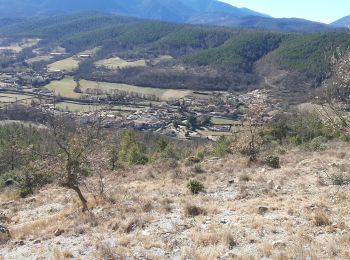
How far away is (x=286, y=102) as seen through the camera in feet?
281

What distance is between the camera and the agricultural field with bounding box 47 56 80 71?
15482 centimetres

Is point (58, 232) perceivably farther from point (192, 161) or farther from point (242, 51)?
point (242, 51)

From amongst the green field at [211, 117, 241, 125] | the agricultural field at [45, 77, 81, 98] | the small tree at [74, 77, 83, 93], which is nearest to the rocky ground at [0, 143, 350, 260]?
the green field at [211, 117, 241, 125]

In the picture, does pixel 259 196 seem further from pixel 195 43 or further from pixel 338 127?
pixel 195 43

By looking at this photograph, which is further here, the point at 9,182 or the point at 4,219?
the point at 9,182

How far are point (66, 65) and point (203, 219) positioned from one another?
158406 mm

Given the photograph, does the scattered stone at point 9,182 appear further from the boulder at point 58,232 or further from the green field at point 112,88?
the green field at point 112,88

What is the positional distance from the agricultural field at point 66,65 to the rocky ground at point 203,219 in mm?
138203

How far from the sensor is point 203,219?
519 inches

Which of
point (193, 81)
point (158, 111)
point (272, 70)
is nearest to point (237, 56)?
point (272, 70)

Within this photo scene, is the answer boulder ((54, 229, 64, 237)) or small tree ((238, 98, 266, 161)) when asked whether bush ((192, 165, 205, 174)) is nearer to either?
small tree ((238, 98, 266, 161))

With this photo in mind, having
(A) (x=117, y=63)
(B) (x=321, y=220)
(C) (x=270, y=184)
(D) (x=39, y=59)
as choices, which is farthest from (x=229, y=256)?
(D) (x=39, y=59)

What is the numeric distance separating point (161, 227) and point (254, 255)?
3.78m

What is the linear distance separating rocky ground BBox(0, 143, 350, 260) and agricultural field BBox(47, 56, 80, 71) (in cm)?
13820
